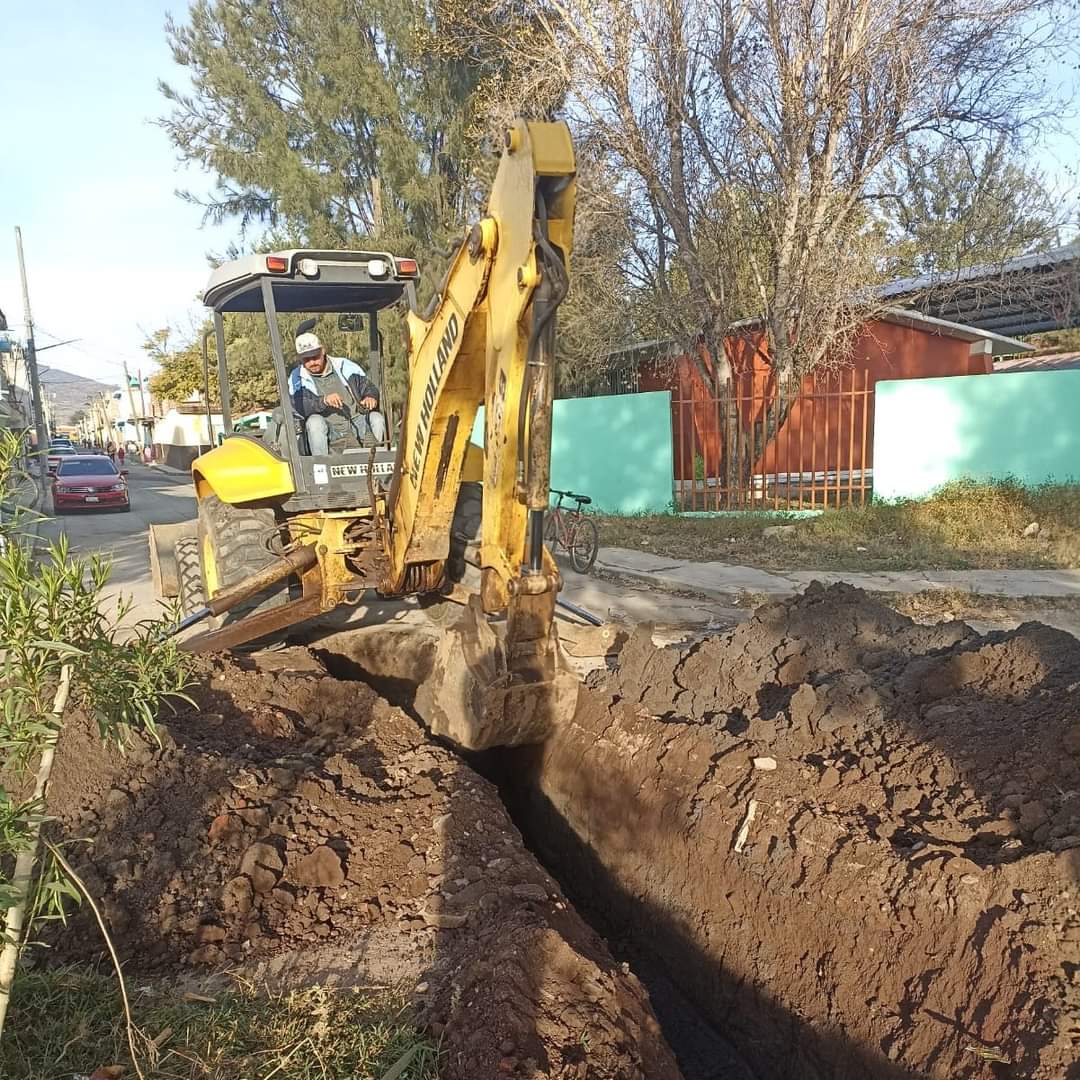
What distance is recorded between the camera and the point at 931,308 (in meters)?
16.5

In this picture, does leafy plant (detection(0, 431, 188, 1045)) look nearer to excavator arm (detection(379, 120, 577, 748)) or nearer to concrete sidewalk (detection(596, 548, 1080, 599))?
excavator arm (detection(379, 120, 577, 748))

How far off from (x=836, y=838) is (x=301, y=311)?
197 inches

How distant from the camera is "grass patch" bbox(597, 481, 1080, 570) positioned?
10047mm

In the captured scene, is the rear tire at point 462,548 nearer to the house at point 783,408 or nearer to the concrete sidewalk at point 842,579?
the concrete sidewalk at point 842,579

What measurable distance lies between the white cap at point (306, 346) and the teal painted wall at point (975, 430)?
9.59 m

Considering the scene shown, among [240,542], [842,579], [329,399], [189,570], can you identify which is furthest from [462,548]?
[842,579]

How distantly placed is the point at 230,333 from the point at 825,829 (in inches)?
266

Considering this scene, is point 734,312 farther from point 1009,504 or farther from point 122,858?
point 122,858

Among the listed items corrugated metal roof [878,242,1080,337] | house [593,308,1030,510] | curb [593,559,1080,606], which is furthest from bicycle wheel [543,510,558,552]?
corrugated metal roof [878,242,1080,337]

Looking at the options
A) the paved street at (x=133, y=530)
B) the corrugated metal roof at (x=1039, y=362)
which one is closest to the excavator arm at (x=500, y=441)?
the paved street at (x=133, y=530)

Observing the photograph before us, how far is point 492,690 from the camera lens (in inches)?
165

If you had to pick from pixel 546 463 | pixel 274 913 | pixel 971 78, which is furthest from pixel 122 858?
pixel 971 78

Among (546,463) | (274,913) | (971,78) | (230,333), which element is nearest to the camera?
(274,913)

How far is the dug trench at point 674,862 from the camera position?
270cm
